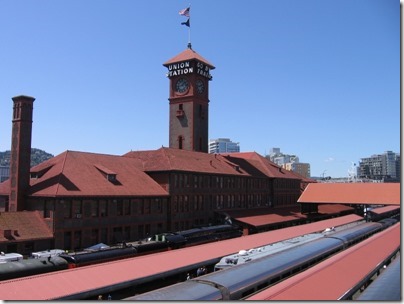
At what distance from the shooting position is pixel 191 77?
75312mm

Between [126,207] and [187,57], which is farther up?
[187,57]

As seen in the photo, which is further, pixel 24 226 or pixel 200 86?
pixel 200 86

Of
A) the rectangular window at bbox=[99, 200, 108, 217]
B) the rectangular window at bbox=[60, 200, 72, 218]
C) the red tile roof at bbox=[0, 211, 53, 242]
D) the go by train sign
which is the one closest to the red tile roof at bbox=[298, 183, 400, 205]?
the go by train sign

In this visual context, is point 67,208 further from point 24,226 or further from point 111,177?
point 111,177

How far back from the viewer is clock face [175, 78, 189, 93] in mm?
76031

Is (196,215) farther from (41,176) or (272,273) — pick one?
(272,273)

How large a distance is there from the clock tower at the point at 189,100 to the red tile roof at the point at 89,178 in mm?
18860

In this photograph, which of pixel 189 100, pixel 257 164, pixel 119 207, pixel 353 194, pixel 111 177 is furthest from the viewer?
pixel 257 164

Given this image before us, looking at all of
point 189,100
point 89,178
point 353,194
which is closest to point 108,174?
point 89,178

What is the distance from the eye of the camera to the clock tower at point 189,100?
75062mm

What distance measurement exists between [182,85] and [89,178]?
1342 inches

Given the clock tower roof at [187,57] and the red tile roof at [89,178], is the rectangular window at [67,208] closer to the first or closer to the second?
the red tile roof at [89,178]

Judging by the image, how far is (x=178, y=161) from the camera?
6072 centimetres

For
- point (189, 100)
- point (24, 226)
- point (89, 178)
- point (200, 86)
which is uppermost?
point (200, 86)
